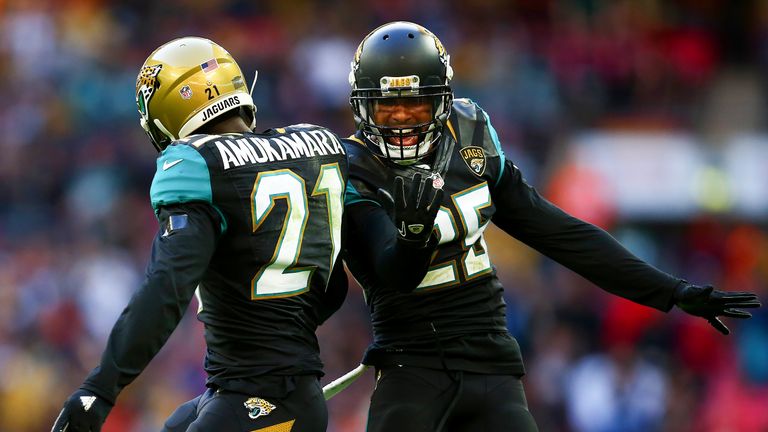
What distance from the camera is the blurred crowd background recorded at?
10.6 m

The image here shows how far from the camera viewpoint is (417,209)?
452 centimetres

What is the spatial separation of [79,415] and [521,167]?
8989mm

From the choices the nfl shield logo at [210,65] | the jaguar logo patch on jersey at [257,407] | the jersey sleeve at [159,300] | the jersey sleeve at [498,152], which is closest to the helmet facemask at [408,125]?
the jersey sleeve at [498,152]

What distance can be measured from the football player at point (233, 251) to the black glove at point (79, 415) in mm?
76

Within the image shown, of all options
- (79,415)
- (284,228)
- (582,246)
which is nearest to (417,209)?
(284,228)

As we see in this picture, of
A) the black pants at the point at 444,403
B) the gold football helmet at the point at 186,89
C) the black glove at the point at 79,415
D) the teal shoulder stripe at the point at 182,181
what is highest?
the gold football helmet at the point at 186,89

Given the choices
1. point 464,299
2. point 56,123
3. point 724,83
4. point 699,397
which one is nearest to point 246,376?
point 464,299

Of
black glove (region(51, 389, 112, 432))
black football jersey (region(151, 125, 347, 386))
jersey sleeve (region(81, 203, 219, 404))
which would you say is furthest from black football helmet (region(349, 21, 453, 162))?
black glove (region(51, 389, 112, 432))

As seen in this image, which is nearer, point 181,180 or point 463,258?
point 181,180

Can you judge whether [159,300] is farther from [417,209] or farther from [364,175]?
[364,175]

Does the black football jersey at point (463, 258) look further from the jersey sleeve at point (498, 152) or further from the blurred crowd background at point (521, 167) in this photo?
the blurred crowd background at point (521, 167)

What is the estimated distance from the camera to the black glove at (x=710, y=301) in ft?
17.4

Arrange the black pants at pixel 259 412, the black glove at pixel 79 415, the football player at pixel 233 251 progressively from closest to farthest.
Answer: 1. the black glove at pixel 79 415
2. the football player at pixel 233 251
3. the black pants at pixel 259 412

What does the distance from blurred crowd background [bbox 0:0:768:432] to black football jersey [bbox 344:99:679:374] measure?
481 cm
